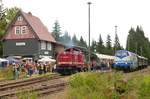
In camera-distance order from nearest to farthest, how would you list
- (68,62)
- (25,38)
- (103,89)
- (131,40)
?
(103,89), (68,62), (25,38), (131,40)

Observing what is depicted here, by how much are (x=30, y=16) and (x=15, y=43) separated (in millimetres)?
5928

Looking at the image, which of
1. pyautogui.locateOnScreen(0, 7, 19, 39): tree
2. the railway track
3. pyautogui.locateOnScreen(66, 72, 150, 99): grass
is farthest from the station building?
pyautogui.locateOnScreen(66, 72, 150, 99): grass

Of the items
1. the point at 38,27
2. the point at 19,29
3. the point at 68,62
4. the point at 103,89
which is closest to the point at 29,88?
the point at 103,89

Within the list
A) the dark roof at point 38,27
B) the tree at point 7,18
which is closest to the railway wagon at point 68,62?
the dark roof at point 38,27

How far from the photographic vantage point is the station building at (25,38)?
233ft

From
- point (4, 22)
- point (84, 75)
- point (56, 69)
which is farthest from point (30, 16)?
point (84, 75)

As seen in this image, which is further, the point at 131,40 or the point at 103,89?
the point at 131,40

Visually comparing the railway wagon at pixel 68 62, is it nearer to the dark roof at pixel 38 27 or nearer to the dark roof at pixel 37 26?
the dark roof at pixel 37 26

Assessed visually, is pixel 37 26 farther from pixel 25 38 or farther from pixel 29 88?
pixel 29 88

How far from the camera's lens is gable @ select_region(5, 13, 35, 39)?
71.3 m

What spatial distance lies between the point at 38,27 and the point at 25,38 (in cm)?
343

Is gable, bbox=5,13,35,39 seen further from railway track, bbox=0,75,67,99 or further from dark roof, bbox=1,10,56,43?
railway track, bbox=0,75,67,99

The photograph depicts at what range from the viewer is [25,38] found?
237ft

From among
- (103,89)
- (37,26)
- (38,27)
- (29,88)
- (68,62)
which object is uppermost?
(37,26)
